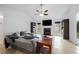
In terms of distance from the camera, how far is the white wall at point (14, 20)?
2.23 metres

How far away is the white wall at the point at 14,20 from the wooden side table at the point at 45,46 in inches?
13.5

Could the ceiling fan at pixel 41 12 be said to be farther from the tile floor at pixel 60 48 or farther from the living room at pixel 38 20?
the tile floor at pixel 60 48

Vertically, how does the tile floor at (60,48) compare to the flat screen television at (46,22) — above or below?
below

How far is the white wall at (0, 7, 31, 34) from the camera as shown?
223 centimetres

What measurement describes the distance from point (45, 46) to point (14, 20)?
2.37ft

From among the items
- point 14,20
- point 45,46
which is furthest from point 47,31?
point 14,20

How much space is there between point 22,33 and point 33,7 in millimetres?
508

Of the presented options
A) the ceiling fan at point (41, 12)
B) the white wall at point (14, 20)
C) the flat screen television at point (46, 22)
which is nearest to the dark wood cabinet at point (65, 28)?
the flat screen television at point (46, 22)

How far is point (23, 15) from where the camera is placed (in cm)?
225

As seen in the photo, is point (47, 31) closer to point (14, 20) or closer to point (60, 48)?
point (60, 48)

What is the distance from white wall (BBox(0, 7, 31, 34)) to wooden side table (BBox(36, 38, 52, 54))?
0.34m

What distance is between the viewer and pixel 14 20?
7.35 feet
